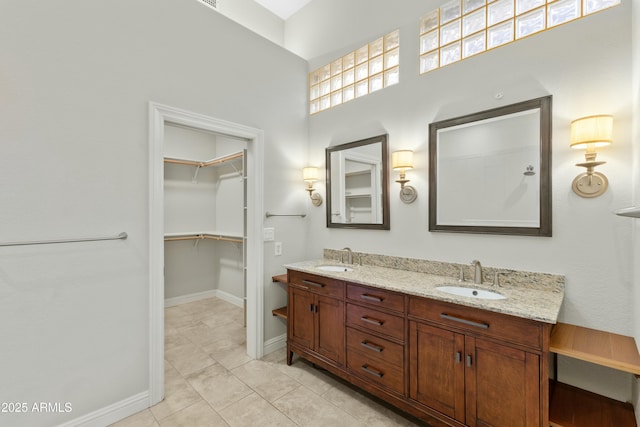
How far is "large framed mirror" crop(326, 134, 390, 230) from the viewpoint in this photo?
266 centimetres

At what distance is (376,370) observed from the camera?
2023mm

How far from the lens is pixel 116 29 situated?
2.01m

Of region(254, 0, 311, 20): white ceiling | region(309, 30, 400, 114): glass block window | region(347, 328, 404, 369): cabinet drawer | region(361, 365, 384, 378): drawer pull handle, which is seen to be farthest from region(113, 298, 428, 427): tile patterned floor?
region(254, 0, 311, 20): white ceiling

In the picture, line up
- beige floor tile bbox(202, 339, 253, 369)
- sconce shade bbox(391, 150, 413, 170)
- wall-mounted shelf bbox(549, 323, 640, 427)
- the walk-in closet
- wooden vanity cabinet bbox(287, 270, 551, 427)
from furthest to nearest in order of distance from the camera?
the walk-in closet, beige floor tile bbox(202, 339, 253, 369), sconce shade bbox(391, 150, 413, 170), wooden vanity cabinet bbox(287, 270, 551, 427), wall-mounted shelf bbox(549, 323, 640, 427)

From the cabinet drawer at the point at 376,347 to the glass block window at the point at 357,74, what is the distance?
222 centimetres

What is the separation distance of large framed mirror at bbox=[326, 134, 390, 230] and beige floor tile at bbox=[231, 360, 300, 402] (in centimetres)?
151

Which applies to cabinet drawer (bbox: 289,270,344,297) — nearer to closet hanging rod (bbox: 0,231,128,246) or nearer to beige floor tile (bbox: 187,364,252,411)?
beige floor tile (bbox: 187,364,252,411)

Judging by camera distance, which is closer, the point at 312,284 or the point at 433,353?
the point at 433,353

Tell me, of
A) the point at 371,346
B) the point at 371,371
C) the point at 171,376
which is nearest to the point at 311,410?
the point at 371,371

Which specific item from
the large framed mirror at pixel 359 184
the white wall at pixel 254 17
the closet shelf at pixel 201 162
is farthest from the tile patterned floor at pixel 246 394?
the white wall at pixel 254 17

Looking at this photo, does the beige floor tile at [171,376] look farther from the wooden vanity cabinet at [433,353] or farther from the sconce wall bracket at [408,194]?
the sconce wall bracket at [408,194]

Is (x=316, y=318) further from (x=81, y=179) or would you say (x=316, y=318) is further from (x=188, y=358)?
(x=81, y=179)

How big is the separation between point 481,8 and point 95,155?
2978 millimetres

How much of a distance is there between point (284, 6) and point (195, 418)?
4.39 meters
